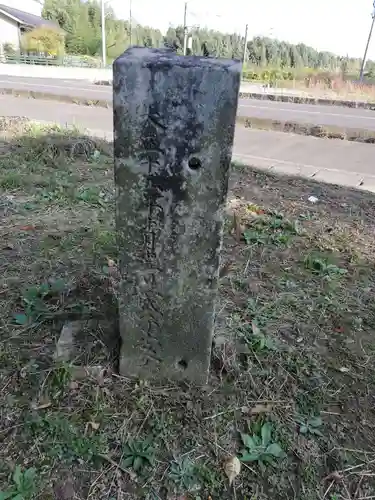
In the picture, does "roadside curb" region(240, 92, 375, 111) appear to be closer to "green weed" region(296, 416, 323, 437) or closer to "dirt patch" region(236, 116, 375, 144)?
"dirt patch" region(236, 116, 375, 144)

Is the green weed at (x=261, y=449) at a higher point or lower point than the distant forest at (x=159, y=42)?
lower

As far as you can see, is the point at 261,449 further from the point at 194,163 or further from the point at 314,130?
the point at 314,130

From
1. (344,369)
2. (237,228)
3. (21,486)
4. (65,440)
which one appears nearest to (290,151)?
(237,228)

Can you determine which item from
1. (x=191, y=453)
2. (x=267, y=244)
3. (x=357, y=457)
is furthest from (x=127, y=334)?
(x=267, y=244)

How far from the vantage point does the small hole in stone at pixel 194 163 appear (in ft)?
4.74

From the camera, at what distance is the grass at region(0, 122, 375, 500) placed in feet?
4.94

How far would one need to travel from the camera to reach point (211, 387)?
6.03 ft

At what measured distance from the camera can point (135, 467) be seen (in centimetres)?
151

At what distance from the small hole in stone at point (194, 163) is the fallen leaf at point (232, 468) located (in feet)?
3.59

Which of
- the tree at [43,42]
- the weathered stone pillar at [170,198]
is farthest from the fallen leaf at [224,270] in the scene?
the tree at [43,42]

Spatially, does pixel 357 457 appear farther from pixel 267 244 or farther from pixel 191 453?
pixel 267 244

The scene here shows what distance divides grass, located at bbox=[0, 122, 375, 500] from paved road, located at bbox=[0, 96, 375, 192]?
8.51 ft

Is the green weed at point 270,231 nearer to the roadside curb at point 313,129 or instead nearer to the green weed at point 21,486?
the green weed at point 21,486

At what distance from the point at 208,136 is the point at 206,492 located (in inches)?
49.4
